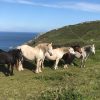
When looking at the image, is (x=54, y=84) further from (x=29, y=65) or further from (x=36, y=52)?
(x=29, y=65)

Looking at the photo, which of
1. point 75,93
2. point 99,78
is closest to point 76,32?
point 99,78

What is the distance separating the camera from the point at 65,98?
54.1 feet

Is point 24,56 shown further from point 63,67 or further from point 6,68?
point 63,67

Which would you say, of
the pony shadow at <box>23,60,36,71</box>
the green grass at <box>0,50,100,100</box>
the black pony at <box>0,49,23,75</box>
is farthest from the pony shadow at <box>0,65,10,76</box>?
the pony shadow at <box>23,60,36,71</box>

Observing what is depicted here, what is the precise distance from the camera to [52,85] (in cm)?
2300

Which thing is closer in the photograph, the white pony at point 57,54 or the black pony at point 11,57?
the black pony at point 11,57

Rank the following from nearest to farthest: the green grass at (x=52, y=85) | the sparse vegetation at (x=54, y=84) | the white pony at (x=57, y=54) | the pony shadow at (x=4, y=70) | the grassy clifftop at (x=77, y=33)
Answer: the green grass at (x=52, y=85), the sparse vegetation at (x=54, y=84), the pony shadow at (x=4, y=70), the white pony at (x=57, y=54), the grassy clifftop at (x=77, y=33)

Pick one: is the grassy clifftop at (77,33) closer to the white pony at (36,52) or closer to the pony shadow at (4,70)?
the white pony at (36,52)

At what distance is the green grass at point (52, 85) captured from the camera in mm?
17266

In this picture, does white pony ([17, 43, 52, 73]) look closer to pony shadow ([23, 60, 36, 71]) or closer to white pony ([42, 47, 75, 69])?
pony shadow ([23, 60, 36, 71])

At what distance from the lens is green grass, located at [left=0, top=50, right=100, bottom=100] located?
1727cm

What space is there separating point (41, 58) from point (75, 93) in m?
12.2

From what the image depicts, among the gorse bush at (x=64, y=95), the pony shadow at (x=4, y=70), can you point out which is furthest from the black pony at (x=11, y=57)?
the gorse bush at (x=64, y=95)

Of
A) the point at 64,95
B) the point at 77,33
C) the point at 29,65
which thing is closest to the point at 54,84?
the point at 64,95
